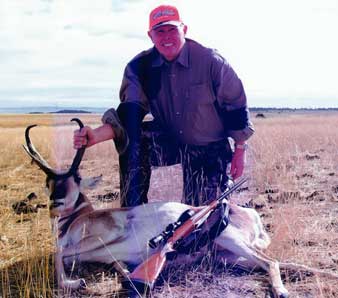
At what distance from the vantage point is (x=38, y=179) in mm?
9938

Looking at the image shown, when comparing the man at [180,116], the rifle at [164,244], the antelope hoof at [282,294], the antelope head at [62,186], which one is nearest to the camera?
the rifle at [164,244]

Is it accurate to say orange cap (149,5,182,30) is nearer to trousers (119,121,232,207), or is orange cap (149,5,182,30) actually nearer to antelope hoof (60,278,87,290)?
trousers (119,121,232,207)

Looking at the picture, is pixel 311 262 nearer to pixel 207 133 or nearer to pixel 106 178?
pixel 207 133

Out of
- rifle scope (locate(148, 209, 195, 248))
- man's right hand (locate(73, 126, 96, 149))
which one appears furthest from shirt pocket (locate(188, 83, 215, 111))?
rifle scope (locate(148, 209, 195, 248))

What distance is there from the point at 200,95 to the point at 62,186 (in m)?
1.85

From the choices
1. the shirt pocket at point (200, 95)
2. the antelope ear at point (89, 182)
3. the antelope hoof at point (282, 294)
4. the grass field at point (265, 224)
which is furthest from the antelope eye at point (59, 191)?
the antelope hoof at point (282, 294)

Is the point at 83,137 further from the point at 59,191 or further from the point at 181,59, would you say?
the point at 181,59

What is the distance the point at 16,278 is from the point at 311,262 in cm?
234

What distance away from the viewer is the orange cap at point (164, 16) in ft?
18.0

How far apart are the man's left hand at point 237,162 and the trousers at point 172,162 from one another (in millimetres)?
94

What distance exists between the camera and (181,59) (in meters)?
5.78

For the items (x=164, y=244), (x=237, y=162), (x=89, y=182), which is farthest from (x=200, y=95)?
(x=164, y=244)

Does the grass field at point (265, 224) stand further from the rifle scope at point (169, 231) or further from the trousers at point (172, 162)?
the trousers at point (172, 162)

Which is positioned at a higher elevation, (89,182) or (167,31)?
(167,31)
